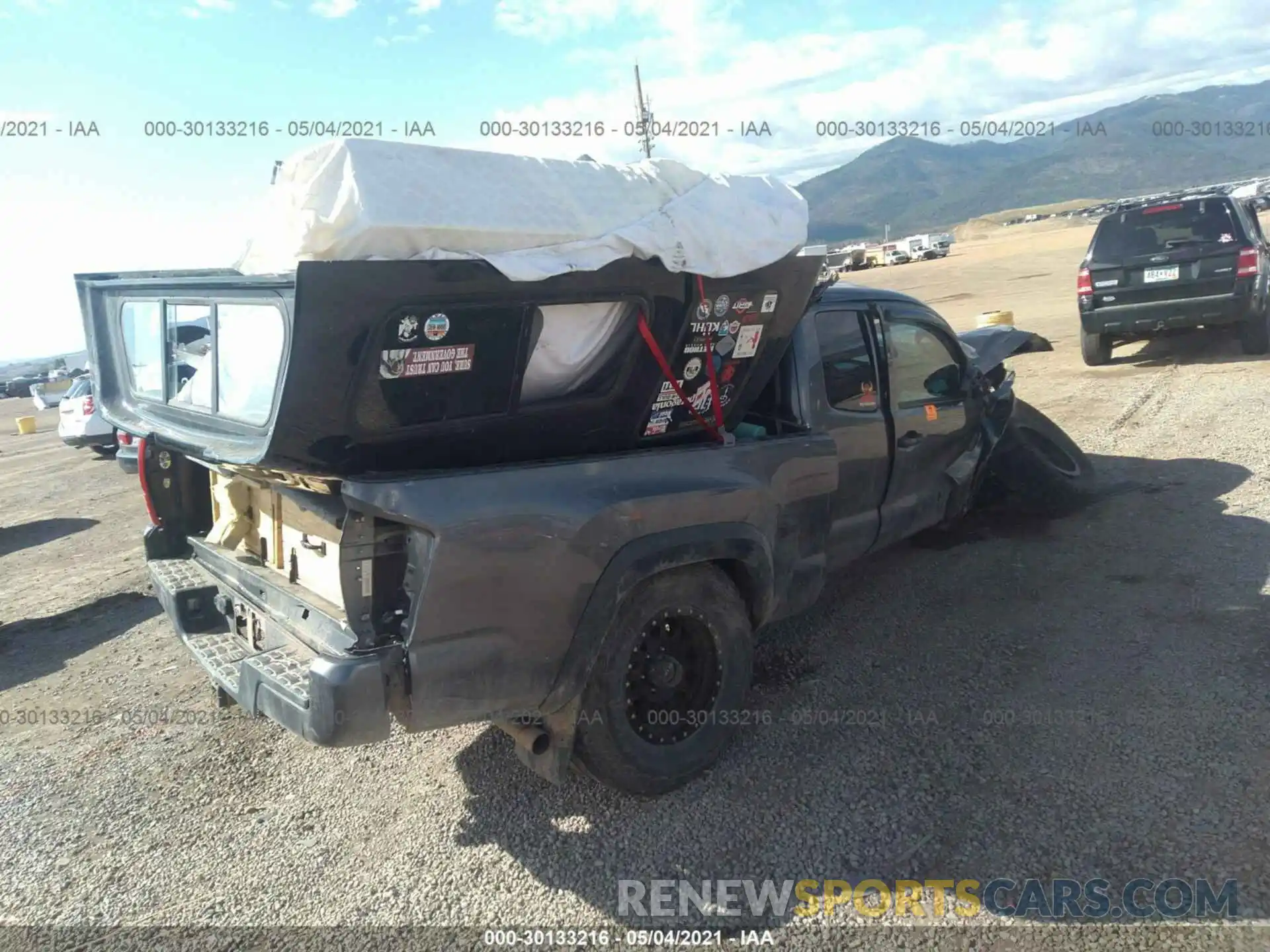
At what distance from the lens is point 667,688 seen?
367 centimetres

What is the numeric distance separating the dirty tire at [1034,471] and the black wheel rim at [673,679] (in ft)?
11.1

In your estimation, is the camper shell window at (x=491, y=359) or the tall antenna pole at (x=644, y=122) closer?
the camper shell window at (x=491, y=359)

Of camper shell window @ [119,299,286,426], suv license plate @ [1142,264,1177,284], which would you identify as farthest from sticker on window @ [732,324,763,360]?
suv license plate @ [1142,264,1177,284]

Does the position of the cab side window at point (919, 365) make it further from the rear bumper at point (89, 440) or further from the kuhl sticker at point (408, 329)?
the rear bumper at point (89, 440)

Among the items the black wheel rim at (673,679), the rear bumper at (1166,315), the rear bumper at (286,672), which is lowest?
the black wheel rim at (673,679)

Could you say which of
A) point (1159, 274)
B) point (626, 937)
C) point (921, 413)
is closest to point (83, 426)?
point (921, 413)

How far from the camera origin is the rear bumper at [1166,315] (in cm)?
1012

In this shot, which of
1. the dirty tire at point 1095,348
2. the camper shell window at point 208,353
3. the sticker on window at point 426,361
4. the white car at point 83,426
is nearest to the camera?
the sticker on window at point 426,361

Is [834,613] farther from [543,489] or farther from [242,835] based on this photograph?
[242,835]

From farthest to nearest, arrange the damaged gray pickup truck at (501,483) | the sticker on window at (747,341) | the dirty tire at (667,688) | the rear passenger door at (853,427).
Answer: the rear passenger door at (853,427)
the sticker on window at (747,341)
the dirty tire at (667,688)
the damaged gray pickup truck at (501,483)

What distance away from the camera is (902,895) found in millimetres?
2957

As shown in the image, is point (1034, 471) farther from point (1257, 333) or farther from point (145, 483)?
point (1257, 333)

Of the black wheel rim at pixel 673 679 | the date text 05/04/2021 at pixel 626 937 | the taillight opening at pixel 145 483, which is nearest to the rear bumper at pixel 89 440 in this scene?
the taillight opening at pixel 145 483

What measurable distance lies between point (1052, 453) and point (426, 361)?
496 cm
